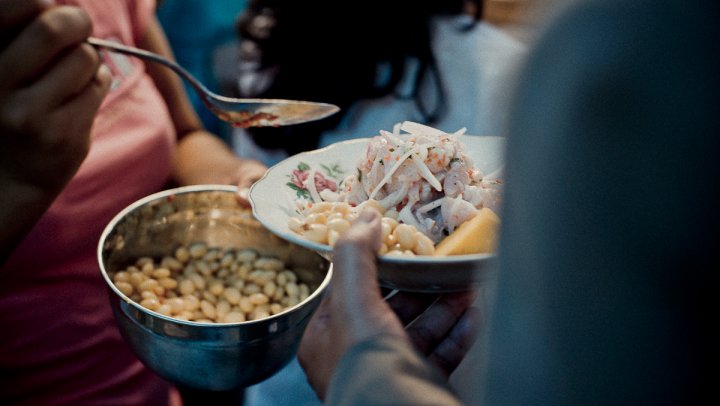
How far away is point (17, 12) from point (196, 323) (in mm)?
449

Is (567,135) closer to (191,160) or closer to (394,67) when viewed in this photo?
(191,160)

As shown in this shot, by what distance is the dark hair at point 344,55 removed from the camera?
160 cm

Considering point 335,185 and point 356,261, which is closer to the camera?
point 356,261

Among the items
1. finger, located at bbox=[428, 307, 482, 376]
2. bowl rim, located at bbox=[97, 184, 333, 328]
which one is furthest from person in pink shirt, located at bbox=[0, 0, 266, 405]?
finger, located at bbox=[428, 307, 482, 376]

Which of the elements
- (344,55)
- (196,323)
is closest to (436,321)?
(196,323)

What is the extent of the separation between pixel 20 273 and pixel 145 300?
259 mm

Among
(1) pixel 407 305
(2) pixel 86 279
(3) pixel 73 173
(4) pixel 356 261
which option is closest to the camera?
(4) pixel 356 261

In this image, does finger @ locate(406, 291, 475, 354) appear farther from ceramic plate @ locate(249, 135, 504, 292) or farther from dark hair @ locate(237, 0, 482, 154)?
dark hair @ locate(237, 0, 482, 154)

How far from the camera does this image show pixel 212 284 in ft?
2.94

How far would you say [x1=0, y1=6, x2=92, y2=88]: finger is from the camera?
2.37 feet

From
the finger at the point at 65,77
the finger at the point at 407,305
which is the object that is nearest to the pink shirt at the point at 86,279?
the finger at the point at 65,77

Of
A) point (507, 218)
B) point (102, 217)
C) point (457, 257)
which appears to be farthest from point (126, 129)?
point (507, 218)

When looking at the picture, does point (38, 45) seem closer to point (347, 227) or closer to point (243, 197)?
point (243, 197)

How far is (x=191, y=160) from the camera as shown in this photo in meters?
1.23
